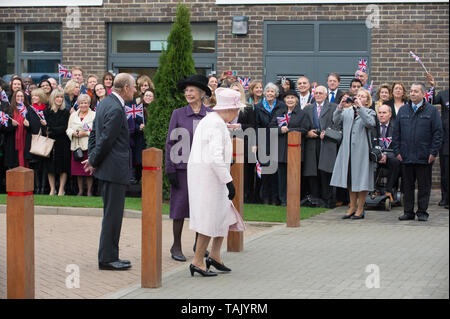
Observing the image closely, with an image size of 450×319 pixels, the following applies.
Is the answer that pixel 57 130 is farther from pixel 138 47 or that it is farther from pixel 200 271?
pixel 200 271

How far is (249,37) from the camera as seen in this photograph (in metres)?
19.2

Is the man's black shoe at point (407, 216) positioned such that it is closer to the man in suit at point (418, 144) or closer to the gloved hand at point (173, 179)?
the man in suit at point (418, 144)

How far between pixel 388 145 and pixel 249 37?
18.3 feet

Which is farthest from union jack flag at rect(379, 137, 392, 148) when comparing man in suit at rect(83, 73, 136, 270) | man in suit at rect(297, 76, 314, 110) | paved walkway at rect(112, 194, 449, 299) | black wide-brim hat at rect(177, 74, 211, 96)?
man in suit at rect(83, 73, 136, 270)

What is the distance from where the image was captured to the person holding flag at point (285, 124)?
14906 mm

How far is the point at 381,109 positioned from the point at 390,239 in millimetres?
4126

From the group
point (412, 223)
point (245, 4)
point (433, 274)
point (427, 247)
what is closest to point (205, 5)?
point (245, 4)

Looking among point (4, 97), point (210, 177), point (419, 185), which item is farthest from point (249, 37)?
point (210, 177)

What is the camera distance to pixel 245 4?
19156 mm

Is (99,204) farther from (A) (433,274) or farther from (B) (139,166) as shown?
(A) (433,274)

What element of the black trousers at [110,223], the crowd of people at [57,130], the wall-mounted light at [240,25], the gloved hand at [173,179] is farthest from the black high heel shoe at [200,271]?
the wall-mounted light at [240,25]

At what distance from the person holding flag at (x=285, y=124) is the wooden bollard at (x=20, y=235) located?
29.7 feet

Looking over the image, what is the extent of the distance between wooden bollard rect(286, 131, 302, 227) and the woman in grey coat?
1287 mm

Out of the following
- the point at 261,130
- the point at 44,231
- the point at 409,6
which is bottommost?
the point at 44,231
